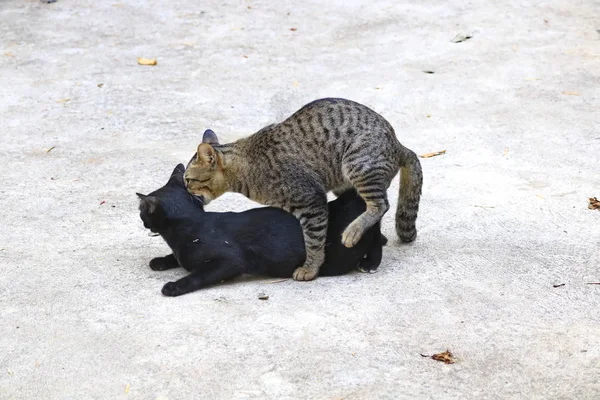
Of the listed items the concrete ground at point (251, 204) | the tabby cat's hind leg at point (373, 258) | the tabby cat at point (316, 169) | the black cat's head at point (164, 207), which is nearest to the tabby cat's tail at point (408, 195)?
the tabby cat at point (316, 169)

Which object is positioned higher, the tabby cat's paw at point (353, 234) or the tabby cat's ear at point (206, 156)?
the tabby cat's ear at point (206, 156)

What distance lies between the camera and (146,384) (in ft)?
13.5

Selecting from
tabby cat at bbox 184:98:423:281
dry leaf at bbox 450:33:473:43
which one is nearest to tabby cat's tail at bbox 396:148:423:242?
tabby cat at bbox 184:98:423:281

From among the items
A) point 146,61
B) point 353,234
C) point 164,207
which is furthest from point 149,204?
point 146,61

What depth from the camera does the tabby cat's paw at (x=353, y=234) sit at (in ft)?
17.4

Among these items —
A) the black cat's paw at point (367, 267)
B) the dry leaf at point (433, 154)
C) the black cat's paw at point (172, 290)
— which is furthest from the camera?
the dry leaf at point (433, 154)

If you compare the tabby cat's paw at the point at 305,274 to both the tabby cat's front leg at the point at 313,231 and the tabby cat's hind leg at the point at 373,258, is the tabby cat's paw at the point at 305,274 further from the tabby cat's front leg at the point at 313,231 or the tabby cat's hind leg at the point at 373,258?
the tabby cat's hind leg at the point at 373,258

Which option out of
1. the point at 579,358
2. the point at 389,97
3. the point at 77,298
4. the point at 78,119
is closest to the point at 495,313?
the point at 579,358

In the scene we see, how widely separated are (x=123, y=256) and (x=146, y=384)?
1849mm

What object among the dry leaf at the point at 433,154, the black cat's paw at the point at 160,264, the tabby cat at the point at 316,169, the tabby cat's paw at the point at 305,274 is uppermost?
the tabby cat at the point at 316,169

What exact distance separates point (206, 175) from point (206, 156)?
17 centimetres

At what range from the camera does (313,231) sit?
5340 millimetres

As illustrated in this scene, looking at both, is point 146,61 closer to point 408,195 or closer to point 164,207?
point 164,207

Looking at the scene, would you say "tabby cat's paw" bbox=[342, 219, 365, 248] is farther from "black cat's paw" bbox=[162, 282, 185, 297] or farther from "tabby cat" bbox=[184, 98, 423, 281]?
"black cat's paw" bbox=[162, 282, 185, 297]
